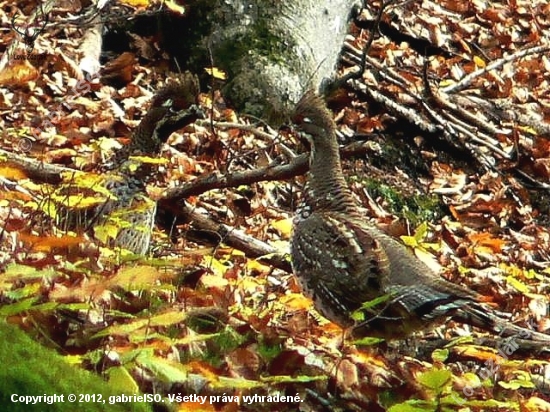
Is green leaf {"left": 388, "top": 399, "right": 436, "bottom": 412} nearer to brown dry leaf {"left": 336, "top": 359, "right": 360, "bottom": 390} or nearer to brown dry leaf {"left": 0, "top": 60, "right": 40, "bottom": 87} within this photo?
brown dry leaf {"left": 336, "top": 359, "right": 360, "bottom": 390}

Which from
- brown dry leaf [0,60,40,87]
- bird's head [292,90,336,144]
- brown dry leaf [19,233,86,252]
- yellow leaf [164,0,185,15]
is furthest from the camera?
yellow leaf [164,0,185,15]

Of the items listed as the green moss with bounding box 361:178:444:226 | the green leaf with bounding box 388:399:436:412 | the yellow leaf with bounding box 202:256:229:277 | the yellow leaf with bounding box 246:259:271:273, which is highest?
the green moss with bounding box 361:178:444:226

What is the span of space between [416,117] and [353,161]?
3.78 ft

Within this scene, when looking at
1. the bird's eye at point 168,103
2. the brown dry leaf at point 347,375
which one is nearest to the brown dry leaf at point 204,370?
the brown dry leaf at point 347,375

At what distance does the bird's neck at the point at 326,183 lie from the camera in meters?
5.81

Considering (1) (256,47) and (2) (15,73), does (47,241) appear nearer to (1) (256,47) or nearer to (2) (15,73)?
(2) (15,73)

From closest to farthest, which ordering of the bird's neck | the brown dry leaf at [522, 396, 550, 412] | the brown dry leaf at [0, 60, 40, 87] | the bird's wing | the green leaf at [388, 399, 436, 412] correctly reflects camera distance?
the green leaf at [388, 399, 436, 412], the brown dry leaf at [522, 396, 550, 412], the bird's wing, the bird's neck, the brown dry leaf at [0, 60, 40, 87]

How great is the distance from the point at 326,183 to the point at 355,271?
0.71 metres

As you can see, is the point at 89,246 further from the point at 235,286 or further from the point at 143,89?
the point at 143,89

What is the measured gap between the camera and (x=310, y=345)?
15.6 ft

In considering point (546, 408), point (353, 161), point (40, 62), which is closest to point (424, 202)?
point (353, 161)

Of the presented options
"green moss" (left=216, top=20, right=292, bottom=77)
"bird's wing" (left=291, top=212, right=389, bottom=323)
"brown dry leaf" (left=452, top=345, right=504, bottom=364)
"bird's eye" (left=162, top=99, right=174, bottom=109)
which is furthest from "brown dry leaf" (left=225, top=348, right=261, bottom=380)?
"green moss" (left=216, top=20, right=292, bottom=77)

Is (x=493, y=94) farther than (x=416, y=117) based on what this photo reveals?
Yes

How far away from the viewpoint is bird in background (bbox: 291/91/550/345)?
5.14 m
